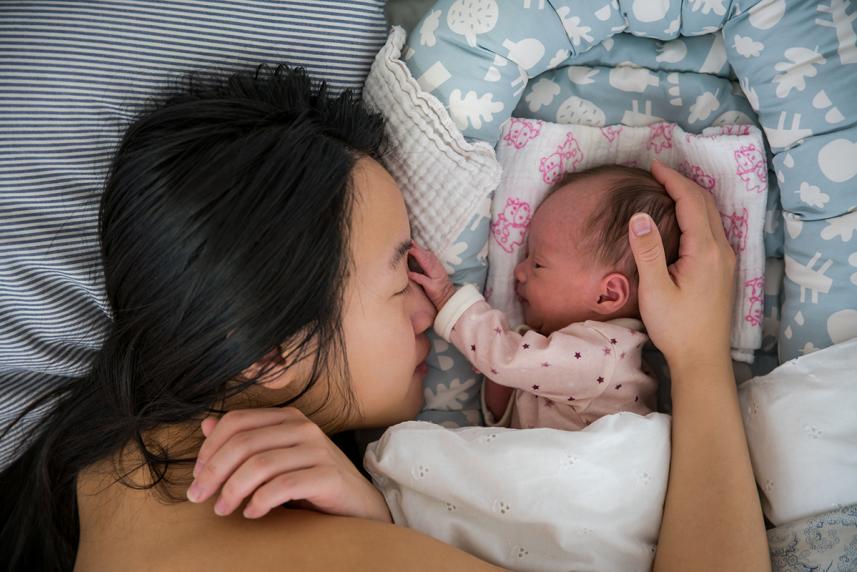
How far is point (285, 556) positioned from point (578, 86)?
1.00 metres

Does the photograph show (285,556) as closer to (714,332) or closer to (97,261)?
(97,261)

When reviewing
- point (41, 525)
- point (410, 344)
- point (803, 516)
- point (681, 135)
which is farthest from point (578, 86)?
point (41, 525)

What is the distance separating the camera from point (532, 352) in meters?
1.18

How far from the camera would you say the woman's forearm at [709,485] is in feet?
3.21

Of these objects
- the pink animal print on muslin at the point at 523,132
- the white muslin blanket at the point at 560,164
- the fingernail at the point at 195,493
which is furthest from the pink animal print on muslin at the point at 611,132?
the fingernail at the point at 195,493

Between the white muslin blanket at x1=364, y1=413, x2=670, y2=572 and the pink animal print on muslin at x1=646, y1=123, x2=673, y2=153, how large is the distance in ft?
1.76

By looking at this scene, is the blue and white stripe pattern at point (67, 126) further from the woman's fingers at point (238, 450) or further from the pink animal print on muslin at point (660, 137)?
the pink animal print on muslin at point (660, 137)

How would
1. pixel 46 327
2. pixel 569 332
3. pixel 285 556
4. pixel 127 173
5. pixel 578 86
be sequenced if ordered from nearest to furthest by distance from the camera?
pixel 285 556, pixel 127 173, pixel 46 327, pixel 569 332, pixel 578 86

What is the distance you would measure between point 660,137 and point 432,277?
51 cm

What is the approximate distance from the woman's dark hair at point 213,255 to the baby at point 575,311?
27 cm

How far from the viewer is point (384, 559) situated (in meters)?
0.88

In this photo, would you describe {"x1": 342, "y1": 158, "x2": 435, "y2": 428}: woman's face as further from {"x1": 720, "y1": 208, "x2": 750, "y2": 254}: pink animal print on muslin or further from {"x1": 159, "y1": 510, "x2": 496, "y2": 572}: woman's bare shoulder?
{"x1": 720, "y1": 208, "x2": 750, "y2": 254}: pink animal print on muslin

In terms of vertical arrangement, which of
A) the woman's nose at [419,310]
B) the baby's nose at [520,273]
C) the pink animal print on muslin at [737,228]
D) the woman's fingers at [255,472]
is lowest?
the woman's fingers at [255,472]

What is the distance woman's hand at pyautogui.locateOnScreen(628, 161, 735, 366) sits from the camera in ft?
3.77
